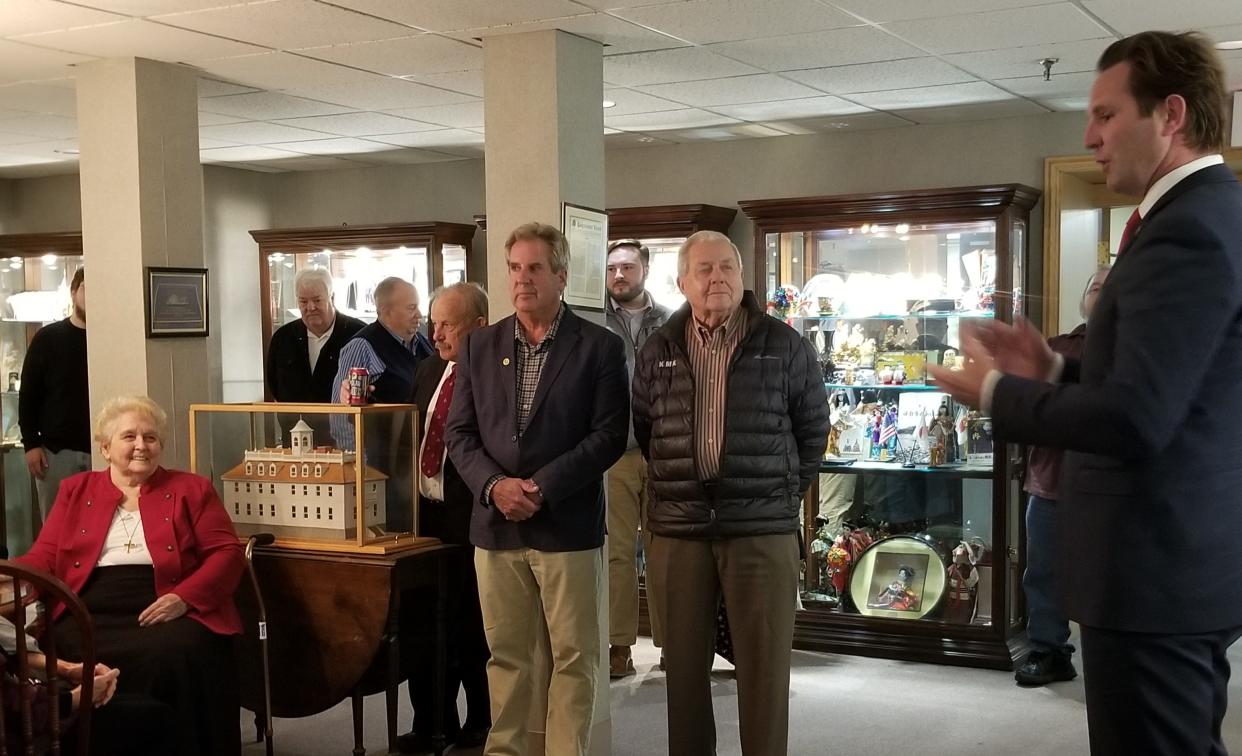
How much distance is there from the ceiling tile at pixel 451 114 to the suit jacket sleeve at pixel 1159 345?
159 inches

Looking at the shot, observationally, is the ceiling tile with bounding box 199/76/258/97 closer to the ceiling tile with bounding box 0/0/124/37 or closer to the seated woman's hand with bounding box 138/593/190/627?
the ceiling tile with bounding box 0/0/124/37

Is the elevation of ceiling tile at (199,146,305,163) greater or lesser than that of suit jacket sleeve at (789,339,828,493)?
greater

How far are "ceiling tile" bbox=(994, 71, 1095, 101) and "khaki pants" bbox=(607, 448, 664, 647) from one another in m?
2.12

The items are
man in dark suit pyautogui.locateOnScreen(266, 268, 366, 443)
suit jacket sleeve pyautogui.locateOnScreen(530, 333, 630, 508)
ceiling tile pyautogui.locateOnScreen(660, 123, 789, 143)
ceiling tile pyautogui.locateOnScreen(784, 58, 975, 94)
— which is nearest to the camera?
suit jacket sleeve pyautogui.locateOnScreen(530, 333, 630, 508)

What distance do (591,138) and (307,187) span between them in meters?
3.81

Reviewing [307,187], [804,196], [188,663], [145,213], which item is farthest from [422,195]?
[188,663]

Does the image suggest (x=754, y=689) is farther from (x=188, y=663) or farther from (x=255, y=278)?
(x=255, y=278)

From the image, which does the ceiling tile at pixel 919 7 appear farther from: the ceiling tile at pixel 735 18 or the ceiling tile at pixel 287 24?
the ceiling tile at pixel 287 24

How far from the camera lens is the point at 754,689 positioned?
3463 mm

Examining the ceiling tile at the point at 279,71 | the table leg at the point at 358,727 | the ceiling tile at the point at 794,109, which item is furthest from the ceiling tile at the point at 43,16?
the ceiling tile at the point at 794,109

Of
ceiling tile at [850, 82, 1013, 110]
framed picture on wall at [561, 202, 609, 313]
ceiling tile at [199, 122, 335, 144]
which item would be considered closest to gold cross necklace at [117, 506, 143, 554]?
framed picture on wall at [561, 202, 609, 313]

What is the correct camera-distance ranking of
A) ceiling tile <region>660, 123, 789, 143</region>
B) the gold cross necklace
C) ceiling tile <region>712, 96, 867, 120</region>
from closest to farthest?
the gold cross necklace
ceiling tile <region>712, 96, 867, 120</region>
ceiling tile <region>660, 123, 789, 143</region>

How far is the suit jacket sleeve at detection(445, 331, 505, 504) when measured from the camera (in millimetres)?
3457

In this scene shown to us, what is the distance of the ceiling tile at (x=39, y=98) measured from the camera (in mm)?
5039
